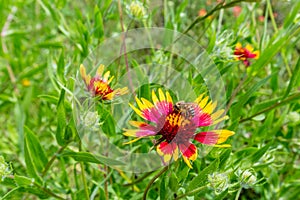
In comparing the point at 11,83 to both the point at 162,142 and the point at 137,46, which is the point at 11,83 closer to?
the point at 137,46

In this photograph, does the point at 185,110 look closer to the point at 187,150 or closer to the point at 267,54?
the point at 187,150

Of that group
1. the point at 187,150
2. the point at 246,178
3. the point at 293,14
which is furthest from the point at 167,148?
the point at 293,14

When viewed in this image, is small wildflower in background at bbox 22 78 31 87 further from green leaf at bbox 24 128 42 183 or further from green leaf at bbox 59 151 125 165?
green leaf at bbox 59 151 125 165

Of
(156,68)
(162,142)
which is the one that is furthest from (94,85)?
(156,68)

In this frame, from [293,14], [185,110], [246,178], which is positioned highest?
[293,14]

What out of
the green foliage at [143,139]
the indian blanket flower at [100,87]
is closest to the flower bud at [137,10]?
the green foliage at [143,139]
